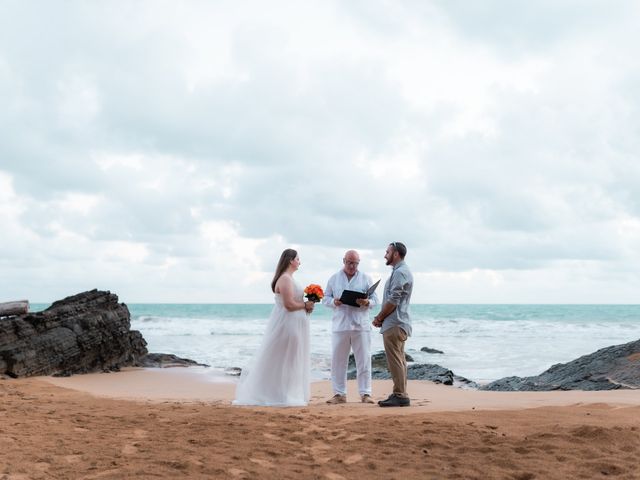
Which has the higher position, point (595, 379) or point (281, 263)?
point (281, 263)

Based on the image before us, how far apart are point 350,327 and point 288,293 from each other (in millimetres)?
1019

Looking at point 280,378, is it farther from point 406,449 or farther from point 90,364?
point 90,364

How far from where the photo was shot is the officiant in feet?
29.5

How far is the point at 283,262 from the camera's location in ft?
29.0

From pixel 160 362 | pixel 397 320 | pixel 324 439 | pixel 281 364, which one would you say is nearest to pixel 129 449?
pixel 324 439

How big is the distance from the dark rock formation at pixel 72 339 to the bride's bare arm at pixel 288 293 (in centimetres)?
592

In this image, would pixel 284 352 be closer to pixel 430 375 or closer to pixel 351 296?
pixel 351 296

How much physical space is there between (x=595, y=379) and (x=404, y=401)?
463 centimetres

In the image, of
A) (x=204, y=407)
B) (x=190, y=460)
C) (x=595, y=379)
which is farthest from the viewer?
(x=595, y=379)

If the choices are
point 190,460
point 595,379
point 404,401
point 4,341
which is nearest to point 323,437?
point 190,460

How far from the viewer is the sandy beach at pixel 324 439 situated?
5.23 meters

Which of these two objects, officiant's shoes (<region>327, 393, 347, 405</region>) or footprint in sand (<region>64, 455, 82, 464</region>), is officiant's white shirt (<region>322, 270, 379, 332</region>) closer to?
officiant's shoes (<region>327, 393, 347, 405</region>)

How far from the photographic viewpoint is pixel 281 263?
29.1 feet

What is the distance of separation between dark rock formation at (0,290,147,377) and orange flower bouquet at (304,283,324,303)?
6174mm
